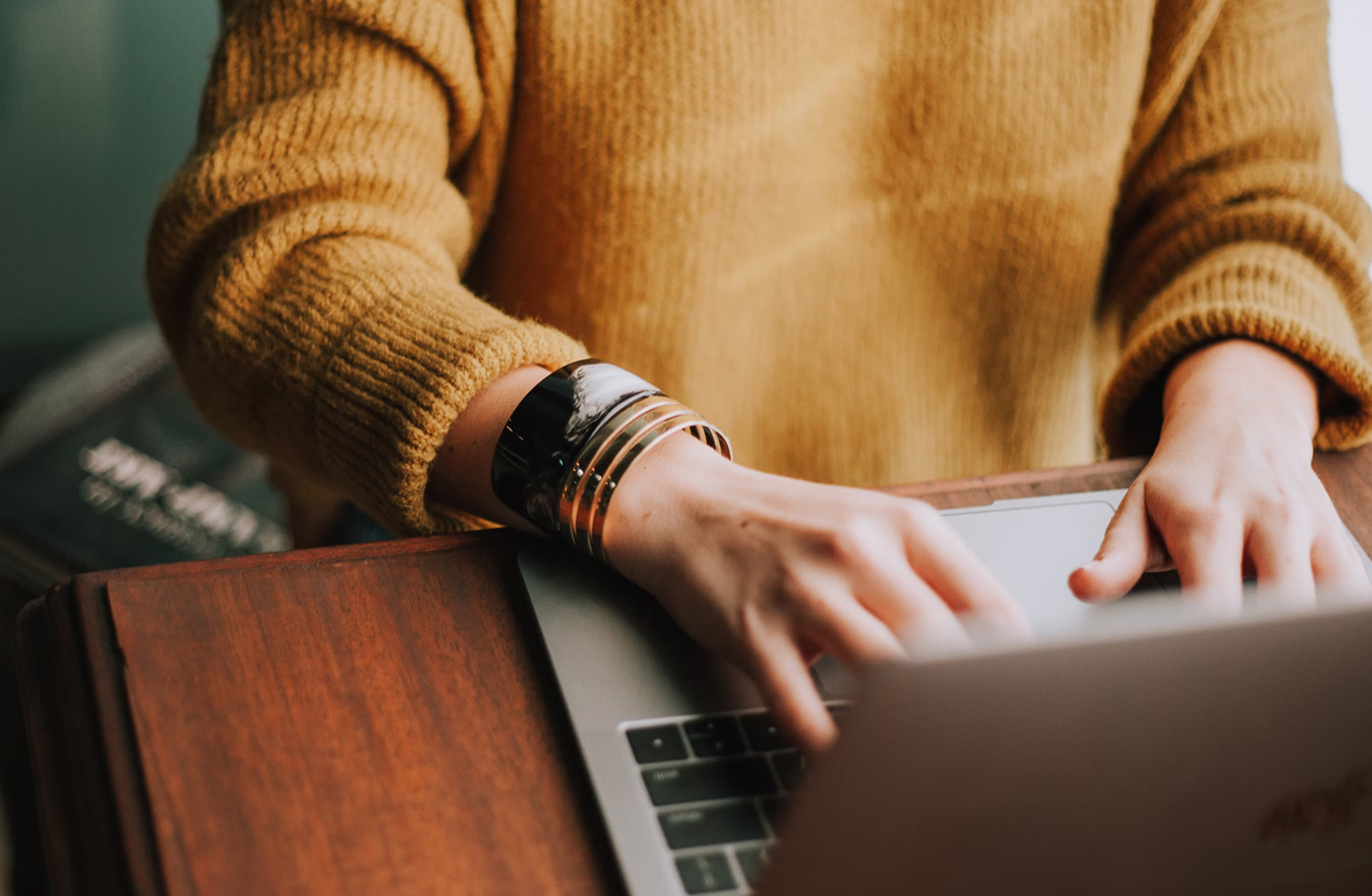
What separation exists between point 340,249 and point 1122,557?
0.39 meters

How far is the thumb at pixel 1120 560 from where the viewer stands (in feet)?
1.38

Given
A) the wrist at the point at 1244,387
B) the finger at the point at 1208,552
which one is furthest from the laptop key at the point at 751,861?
the wrist at the point at 1244,387

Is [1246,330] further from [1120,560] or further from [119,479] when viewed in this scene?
[119,479]

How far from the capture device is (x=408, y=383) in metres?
0.47

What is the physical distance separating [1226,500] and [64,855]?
1.46 feet

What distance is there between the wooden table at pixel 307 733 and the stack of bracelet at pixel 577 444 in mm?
32

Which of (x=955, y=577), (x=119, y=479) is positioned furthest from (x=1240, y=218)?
(x=119, y=479)

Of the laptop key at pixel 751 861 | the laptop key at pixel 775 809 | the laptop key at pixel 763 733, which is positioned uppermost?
the laptop key at pixel 763 733

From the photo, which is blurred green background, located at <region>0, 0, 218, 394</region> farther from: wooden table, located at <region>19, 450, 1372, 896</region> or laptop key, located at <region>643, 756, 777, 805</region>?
laptop key, located at <region>643, 756, 777, 805</region>

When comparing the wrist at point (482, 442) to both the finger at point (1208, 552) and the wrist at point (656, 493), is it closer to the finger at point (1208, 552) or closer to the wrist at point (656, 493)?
the wrist at point (656, 493)

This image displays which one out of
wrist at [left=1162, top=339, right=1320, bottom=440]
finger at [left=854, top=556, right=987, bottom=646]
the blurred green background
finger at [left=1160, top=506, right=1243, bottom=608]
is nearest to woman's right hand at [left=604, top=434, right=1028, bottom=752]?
finger at [left=854, top=556, right=987, bottom=646]

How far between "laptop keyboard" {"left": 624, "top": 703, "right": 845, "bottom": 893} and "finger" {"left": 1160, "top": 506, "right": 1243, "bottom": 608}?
167 millimetres

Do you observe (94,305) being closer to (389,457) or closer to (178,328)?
(178,328)

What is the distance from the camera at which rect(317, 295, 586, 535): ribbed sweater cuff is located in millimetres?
461
